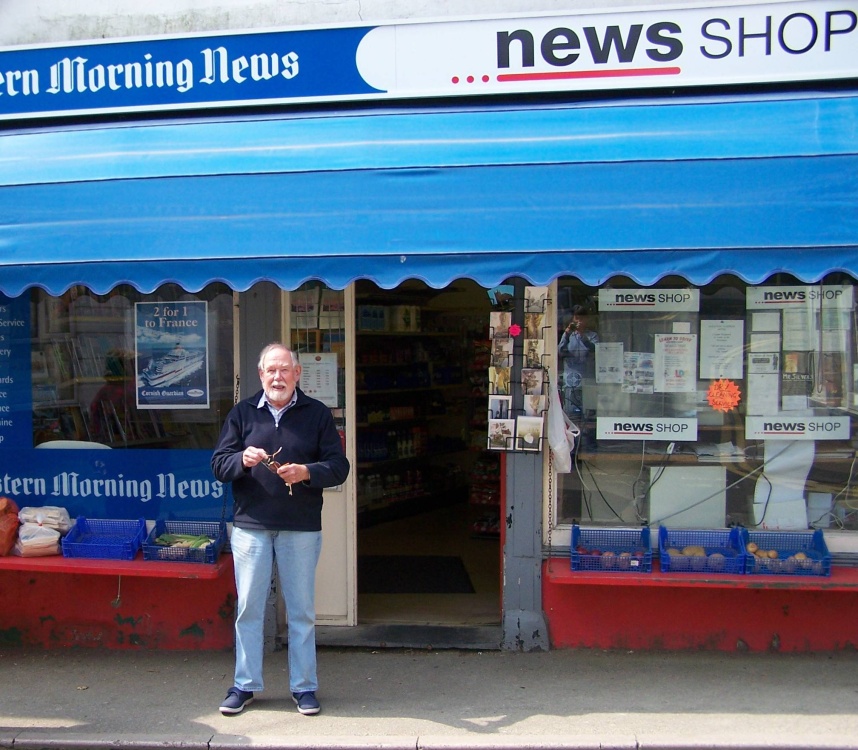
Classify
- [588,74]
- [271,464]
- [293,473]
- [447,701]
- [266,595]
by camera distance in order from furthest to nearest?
[588,74] < [447,701] < [266,595] < [271,464] < [293,473]

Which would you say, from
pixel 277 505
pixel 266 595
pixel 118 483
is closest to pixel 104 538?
pixel 118 483

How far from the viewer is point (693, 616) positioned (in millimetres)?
5398

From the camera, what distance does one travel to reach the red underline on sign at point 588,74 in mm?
5164

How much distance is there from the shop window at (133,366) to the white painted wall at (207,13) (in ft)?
5.44

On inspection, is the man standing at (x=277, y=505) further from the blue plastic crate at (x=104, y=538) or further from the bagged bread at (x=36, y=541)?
the bagged bread at (x=36, y=541)

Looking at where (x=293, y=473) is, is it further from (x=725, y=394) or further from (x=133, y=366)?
(x=725, y=394)

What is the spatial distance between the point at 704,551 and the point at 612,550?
54 cm

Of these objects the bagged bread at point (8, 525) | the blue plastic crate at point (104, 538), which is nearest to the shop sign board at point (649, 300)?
the blue plastic crate at point (104, 538)

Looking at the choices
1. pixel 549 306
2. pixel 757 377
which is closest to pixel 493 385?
pixel 549 306

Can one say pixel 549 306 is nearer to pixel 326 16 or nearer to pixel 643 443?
pixel 643 443

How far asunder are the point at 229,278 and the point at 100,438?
1.91 m

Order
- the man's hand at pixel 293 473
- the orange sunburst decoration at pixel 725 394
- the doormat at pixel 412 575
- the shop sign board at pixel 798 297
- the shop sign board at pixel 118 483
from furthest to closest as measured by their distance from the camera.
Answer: the doormat at pixel 412 575, the shop sign board at pixel 118 483, the orange sunburst decoration at pixel 725 394, the shop sign board at pixel 798 297, the man's hand at pixel 293 473

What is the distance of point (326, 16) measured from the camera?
554 cm

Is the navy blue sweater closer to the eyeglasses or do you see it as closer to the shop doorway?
the eyeglasses
